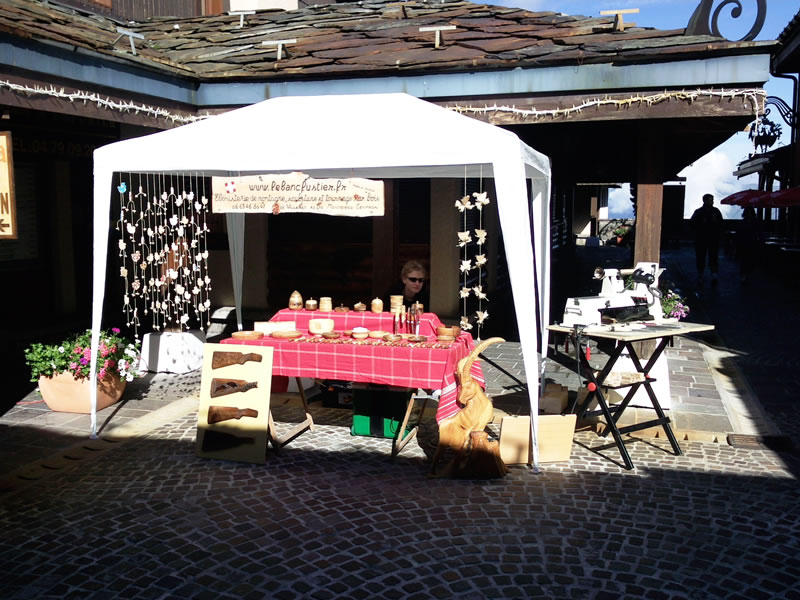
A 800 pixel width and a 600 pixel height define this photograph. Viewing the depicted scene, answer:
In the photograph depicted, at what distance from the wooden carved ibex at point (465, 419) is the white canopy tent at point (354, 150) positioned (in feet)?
1.21

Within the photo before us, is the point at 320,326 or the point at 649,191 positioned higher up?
the point at 649,191

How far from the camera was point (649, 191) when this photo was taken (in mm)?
7828

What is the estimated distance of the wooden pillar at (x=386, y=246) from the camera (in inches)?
420

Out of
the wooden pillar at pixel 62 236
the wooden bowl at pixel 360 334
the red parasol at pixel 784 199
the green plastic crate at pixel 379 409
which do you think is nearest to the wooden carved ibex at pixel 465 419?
the green plastic crate at pixel 379 409

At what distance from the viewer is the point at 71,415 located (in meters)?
6.95

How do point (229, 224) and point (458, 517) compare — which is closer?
point (458, 517)

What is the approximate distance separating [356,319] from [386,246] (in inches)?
170

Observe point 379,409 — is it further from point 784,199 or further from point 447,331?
point 784,199

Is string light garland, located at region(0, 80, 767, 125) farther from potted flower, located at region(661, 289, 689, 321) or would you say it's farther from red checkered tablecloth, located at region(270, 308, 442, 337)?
potted flower, located at region(661, 289, 689, 321)

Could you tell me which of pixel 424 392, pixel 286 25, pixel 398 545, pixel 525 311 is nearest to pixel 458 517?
pixel 398 545

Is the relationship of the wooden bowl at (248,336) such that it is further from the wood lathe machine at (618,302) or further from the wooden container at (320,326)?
the wood lathe machine at (618,302)

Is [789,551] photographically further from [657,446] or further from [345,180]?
[345,180]

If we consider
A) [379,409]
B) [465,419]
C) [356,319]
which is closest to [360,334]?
[356,319]

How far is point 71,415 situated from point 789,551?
5934 millimetres
